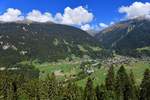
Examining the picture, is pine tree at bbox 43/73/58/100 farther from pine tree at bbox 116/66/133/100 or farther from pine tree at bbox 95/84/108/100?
pine tree at bbox 116/66/133/100

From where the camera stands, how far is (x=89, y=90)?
144250 mm

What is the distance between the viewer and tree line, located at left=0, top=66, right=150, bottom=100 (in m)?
137

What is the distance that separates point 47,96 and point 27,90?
11427 millimetres

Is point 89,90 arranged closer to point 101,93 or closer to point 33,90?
point 101,93

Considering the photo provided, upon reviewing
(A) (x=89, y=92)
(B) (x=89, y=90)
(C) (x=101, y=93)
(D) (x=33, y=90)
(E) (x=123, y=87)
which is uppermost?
(E) (x=123, y=87)

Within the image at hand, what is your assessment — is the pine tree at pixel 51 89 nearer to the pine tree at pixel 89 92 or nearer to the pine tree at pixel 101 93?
the pine tree at pixel 89 92

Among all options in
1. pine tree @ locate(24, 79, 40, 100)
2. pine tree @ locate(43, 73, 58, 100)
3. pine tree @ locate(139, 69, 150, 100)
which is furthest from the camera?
pine tree @ locate(43, 73, 58, 100)

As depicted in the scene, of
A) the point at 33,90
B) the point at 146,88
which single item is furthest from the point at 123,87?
the point at 33,90

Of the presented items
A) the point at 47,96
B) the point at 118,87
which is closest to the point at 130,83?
the point at 118,87

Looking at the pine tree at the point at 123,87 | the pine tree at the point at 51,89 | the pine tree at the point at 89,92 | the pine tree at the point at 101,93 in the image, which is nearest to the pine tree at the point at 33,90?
the pine tree at the point at 51,89

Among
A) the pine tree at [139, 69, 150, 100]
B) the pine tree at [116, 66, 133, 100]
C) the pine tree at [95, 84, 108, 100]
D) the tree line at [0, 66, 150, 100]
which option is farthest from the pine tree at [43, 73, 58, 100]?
the pine tree at [139, 69, 150, 100]

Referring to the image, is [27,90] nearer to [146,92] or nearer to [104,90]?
[104,90]

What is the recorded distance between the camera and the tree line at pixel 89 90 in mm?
137000

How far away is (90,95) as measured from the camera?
467ft
